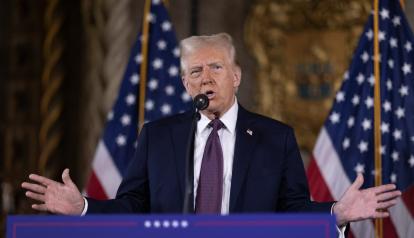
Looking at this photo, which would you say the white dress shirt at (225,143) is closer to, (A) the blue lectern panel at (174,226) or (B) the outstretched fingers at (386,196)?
(B) the outstretched fingers at (386,196)

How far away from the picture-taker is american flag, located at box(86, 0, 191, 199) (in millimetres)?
4965

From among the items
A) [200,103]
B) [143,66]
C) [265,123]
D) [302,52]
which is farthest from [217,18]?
[200,103]

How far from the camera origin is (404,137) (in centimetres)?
463

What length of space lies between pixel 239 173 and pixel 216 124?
0.79ft

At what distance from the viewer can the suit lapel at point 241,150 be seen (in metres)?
3.30

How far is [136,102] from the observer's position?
509cm

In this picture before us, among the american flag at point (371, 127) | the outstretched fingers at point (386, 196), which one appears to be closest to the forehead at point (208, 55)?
the outstretched fingers at point (386, 196)

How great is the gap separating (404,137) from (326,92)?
1.34 metres

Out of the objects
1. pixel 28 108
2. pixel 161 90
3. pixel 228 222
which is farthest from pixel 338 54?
A: pixel 228 222

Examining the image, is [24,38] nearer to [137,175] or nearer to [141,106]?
[141,106]

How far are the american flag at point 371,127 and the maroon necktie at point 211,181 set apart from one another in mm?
1491

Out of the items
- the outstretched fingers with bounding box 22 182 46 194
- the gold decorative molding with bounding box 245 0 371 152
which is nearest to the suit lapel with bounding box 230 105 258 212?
the outstretched fingers with bounding box 22 182 46 194

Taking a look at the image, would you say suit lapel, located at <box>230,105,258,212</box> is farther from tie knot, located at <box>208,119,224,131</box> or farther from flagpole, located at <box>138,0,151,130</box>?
flagpole, located at <box>138,0,151,130</box>

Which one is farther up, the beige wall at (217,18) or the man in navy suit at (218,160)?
the beige wall at (217,18)
